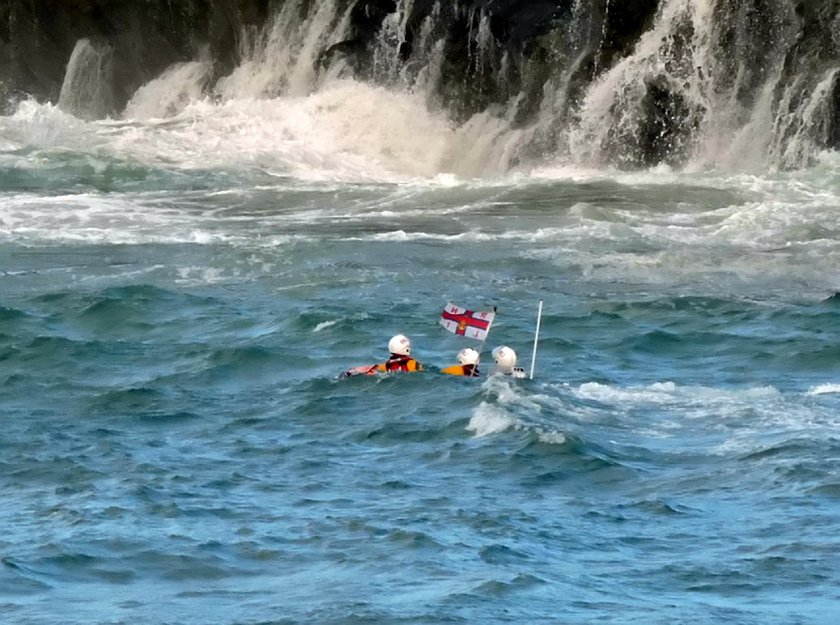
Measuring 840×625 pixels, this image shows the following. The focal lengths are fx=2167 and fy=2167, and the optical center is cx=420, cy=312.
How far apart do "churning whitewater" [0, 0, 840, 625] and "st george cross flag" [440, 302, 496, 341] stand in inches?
25.1

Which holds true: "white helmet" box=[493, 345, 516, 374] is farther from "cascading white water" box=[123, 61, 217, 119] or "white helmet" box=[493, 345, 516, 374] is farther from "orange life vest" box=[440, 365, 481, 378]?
"cascading white water" box=[123, 61, 217, 119]

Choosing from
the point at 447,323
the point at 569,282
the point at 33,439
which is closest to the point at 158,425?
the point at 33,439

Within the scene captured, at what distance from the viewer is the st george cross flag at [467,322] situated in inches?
760

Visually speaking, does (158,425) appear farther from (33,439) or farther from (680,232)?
(680,232)

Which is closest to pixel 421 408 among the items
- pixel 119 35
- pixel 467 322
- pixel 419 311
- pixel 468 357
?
pixel 468 357

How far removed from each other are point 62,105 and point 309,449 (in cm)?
2470

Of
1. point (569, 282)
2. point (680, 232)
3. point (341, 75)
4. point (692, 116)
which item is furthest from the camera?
point (341, 75)

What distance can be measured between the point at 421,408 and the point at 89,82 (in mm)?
23998

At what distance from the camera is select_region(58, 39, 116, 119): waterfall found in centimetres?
4031

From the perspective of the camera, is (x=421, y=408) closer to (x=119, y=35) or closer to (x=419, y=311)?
(x=419, y=311)

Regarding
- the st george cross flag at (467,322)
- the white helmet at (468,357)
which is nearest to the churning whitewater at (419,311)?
the white helmet at (468,357)

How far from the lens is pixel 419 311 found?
23219 mm

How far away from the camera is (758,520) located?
14375 mm

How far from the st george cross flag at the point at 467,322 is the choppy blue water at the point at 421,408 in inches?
20.1
